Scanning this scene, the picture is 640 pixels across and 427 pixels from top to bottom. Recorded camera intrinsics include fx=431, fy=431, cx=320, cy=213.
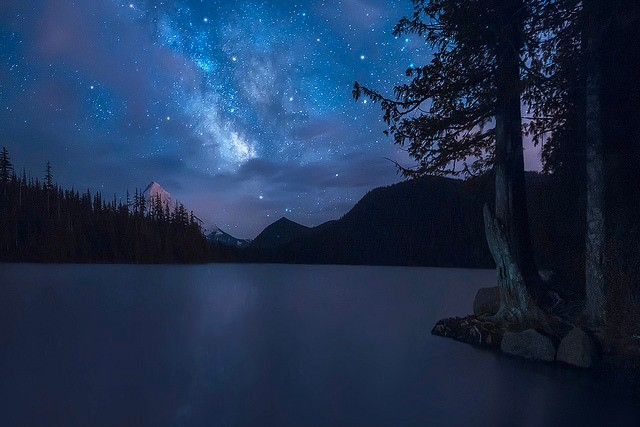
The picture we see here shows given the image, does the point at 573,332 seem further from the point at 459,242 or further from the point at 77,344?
the point at 459,242

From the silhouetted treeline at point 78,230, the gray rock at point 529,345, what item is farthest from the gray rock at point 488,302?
the silhouetted treeline at point 78,230

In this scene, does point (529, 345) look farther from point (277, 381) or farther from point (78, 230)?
point (78, 230)

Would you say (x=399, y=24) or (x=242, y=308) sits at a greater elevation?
(x=399, y=24)

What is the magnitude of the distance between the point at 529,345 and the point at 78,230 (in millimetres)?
147196

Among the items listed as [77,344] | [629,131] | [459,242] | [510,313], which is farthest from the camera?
[459,242]

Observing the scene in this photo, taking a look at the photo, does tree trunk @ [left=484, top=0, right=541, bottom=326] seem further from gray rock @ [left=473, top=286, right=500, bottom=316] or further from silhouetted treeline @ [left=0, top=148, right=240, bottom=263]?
silhouetted treeline @ [left=0, top=148, right=240, bottom=263]

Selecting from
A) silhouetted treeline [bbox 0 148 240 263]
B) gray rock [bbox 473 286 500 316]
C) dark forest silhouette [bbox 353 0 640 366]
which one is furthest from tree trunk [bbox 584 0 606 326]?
silhouetted treeline [bbox 0 148 240 263]

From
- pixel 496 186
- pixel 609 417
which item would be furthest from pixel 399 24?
pixel 609 417

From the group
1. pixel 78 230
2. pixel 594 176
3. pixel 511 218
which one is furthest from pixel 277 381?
pixel 78 230

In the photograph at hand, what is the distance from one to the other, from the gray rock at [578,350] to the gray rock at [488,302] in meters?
5.82

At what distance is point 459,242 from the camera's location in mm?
177000

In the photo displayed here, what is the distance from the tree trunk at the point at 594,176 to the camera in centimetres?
1279

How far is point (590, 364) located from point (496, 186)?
7055mm

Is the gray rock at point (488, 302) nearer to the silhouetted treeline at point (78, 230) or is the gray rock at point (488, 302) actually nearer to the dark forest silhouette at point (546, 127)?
the dark forest silhouette at point (546, 127)
